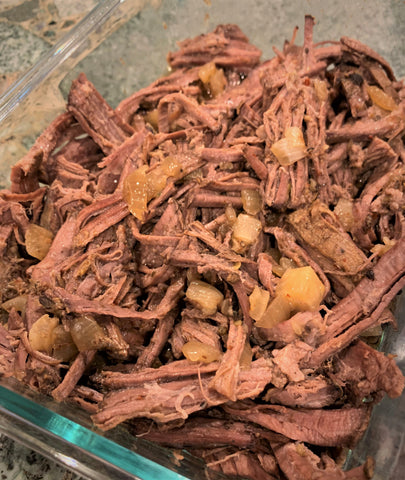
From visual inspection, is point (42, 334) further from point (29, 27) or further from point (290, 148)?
point (29, 27)

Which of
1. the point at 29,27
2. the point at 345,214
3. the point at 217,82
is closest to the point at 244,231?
the point at 345,214

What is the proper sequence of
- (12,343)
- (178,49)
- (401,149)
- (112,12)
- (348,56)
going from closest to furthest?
(12,343), (401,149), (348,56), (112,12), (178,49)

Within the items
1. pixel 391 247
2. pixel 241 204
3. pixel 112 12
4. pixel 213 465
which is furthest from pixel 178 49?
pixel 213 465

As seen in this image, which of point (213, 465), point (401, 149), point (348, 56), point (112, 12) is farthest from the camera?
point (112, 12)

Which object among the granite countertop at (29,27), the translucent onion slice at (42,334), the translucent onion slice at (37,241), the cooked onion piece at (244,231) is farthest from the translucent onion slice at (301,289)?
the granite countertop at (29,27)

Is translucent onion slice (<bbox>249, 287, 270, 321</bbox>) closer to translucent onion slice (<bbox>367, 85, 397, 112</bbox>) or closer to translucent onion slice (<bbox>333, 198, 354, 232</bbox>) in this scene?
translucent onion slice (<bbox>333, 198, 354, 232</bbox>)

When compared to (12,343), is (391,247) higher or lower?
lower

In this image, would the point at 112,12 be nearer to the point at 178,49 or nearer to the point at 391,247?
the point at 178,49
